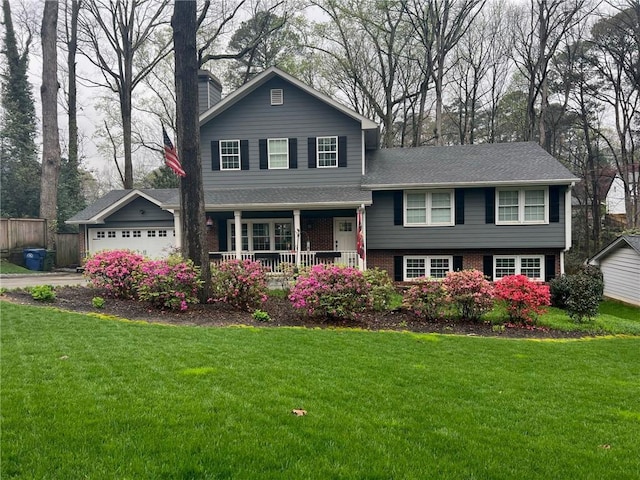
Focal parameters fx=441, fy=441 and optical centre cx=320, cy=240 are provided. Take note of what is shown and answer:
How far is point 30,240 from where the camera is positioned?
20.5m

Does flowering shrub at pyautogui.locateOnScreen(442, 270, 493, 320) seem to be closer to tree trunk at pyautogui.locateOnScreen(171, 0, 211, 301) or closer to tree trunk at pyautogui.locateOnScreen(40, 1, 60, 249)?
tree trunk at pyautogui.locateOnScreen(171, 0, 211, 301)

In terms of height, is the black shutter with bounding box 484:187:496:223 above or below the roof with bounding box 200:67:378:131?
below

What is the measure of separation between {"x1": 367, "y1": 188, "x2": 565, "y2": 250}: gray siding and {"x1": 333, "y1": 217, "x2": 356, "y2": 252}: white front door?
84 cm

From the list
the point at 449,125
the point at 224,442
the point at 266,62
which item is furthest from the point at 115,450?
the point at 449,125

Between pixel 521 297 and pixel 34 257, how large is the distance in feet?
64.6

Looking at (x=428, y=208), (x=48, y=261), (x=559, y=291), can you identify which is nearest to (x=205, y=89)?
(x=428, y=208)

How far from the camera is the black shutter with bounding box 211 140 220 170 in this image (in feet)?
55.4

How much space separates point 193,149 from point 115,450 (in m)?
8.72

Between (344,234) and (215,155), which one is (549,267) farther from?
(215,155)

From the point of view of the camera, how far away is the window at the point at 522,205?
15.3m

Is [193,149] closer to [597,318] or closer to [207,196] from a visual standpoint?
[207,196]

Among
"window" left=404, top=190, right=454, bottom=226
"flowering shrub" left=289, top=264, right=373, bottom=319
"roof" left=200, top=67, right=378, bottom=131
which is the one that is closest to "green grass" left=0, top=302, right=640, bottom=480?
"flowering shrub" left=289, top=264, right=373, bottom=319

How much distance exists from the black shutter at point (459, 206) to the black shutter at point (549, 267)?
3.25 m

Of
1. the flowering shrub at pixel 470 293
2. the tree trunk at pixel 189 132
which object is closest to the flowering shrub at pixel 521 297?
the flowering shrub at pixel 470 293
